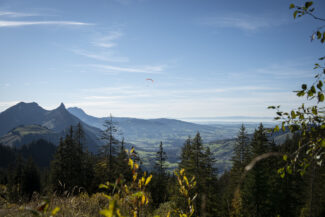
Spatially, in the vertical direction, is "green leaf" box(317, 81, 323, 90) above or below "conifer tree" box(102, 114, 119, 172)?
above

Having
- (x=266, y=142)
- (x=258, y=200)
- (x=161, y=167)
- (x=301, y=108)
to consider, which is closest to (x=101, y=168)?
(x=161, y=167)

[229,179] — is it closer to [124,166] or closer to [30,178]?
[124,166]

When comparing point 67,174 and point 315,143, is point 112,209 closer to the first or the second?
point 315,143

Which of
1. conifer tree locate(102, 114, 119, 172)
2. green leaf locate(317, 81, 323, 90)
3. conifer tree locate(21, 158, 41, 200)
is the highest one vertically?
green leaf locate(317, 81, 323, 90)

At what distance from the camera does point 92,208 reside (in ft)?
15.8

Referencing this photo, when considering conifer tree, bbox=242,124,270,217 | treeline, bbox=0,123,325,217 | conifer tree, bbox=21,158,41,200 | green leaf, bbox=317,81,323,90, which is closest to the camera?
green leaf, bbox=317,81,323,90

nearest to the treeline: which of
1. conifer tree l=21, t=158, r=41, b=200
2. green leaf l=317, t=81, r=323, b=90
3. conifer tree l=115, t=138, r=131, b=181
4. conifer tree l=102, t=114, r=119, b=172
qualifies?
conifer tree l=102, t=114, r=119, b=172

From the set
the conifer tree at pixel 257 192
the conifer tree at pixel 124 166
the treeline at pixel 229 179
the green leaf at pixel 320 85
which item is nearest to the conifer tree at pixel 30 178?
the treeline at pixel 229 179

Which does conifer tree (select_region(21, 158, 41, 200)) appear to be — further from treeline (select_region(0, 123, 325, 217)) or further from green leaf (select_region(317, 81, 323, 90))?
green leaf (select_region(317, 81, 323, 90))

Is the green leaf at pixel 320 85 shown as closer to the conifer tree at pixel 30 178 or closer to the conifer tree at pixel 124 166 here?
the conifer tree at pixel 124 166

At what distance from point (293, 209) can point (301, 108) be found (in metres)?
34.5

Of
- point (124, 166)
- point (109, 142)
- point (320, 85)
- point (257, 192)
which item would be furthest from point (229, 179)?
point (320, 85)

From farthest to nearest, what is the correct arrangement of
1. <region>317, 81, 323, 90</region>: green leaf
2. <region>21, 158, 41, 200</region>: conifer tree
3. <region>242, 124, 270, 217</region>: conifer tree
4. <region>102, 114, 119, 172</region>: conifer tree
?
1. <region>21, 158, 41, 200</region>: conifer tree
2. <region>102, 114, 119, 172</region>: conifer tree
3. <region>242, 124, 270, 217</region>: conifer tree
4. <region>317, 81, 323, 90</region>: green leaf

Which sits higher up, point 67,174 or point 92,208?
point 92,208
